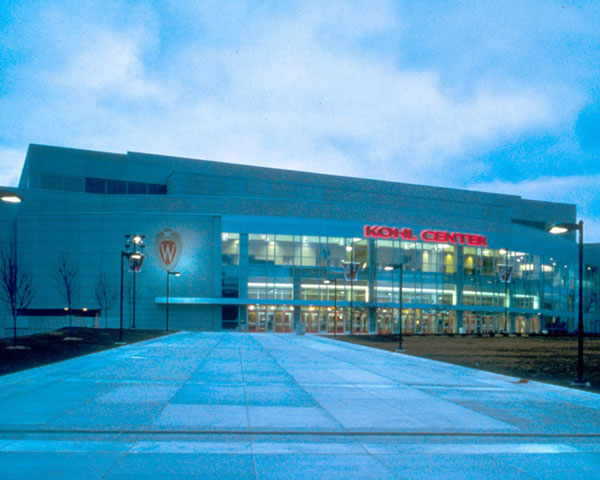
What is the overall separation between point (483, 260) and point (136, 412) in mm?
78246

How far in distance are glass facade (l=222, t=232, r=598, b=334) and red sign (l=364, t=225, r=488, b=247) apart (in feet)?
3.42

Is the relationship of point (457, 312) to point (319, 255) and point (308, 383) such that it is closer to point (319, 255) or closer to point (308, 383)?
point (319, 255)

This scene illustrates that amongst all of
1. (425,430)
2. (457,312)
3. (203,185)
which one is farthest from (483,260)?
(425,430)

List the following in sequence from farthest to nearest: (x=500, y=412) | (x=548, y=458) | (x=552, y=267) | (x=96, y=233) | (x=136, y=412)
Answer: (x=552, y=267), (x=96, y=233), (x=500, y=412), (x=136, y=412), (x=548, y=458)

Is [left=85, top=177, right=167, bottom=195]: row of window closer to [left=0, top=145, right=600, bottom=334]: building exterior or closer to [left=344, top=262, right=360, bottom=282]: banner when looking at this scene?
[left=0, top=145, right=600, bottom=334]: building exterior

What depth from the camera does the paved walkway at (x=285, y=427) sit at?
7.43 metres

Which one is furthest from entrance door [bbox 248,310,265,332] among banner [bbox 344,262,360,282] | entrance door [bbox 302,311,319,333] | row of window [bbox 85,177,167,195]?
row of window [bbox 85,177,167,195]

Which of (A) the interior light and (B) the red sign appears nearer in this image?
(A) the interior light

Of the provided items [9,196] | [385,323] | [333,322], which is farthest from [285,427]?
[385,323]

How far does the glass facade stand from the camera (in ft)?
231

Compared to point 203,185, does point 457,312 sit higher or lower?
lower

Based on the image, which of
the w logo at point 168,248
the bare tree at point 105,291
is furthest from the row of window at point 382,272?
the bare tree at point 105,291

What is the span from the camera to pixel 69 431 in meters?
9.02

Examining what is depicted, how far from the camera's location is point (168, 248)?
69.0 metres
